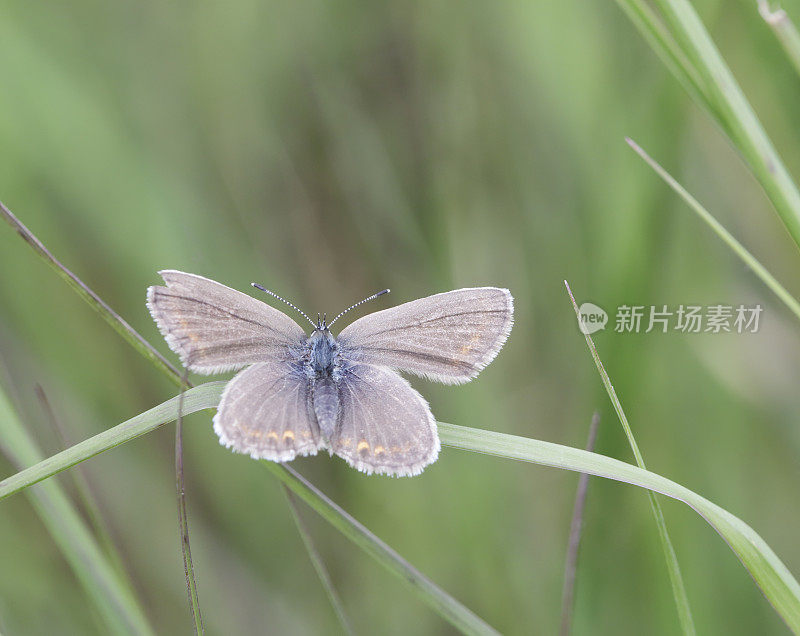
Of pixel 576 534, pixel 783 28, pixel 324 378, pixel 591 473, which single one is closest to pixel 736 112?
pixel 783 28

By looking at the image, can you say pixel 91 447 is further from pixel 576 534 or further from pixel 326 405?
pixel 576 534

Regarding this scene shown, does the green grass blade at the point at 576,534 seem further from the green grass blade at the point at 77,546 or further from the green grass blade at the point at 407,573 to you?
the green grass blade at the point at 77,546

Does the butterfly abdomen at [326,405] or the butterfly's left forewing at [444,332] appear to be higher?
the butterfly's left forewing at [444,332]

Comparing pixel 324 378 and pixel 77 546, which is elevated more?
pixel 324 378

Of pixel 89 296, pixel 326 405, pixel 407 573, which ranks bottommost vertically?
pixel 407 573

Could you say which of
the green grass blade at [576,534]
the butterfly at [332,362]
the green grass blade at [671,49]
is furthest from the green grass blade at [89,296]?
the green grass blade at [671,49]

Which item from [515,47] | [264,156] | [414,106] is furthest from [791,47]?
[264,156]

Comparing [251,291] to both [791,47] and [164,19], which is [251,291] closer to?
[164,19]
